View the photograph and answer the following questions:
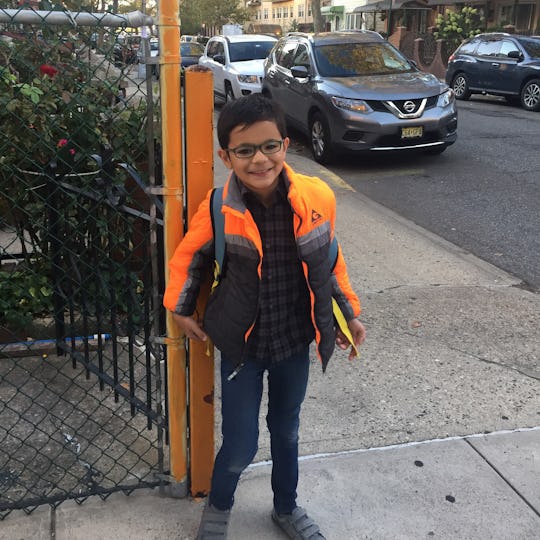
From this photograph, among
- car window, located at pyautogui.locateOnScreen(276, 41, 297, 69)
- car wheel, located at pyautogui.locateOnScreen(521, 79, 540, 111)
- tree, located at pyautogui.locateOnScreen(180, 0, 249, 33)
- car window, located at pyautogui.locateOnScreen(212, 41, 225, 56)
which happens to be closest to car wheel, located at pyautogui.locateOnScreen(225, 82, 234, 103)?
car window, located at pyautogui.locateOnScreen(212, 41, 225, 56)

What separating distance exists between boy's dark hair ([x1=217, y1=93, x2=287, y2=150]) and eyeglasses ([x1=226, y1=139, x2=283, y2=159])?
0.05 m

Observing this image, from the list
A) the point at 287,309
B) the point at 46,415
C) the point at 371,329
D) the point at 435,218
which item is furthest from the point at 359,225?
the point at 287,309

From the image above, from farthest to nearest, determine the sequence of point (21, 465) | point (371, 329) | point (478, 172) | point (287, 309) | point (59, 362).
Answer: point (478, 172) → point (371, 329) → point (59, 362) → point (21, 465) → point (287, 309)

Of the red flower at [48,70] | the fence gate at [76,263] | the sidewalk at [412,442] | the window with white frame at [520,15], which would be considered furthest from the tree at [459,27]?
the red flower at [48,70]

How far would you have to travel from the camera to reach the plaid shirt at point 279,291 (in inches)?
78.7

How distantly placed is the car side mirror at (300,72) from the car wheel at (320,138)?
61 centimetres

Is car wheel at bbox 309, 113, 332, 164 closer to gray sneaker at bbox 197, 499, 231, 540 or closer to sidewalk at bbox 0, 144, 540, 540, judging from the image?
sidewalk at bbox 0, 144, 540, 540

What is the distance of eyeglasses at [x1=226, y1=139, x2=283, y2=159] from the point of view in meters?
1.90

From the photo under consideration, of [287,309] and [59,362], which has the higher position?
[287,309]

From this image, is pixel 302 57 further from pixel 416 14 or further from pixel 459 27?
pixel 416 14

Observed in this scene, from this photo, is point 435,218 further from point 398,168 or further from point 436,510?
point 436,510

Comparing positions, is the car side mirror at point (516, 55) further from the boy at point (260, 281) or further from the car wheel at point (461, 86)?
the boy at point (260, 281)

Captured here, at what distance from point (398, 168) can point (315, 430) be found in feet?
21.2

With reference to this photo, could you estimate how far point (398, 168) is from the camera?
8.91m
